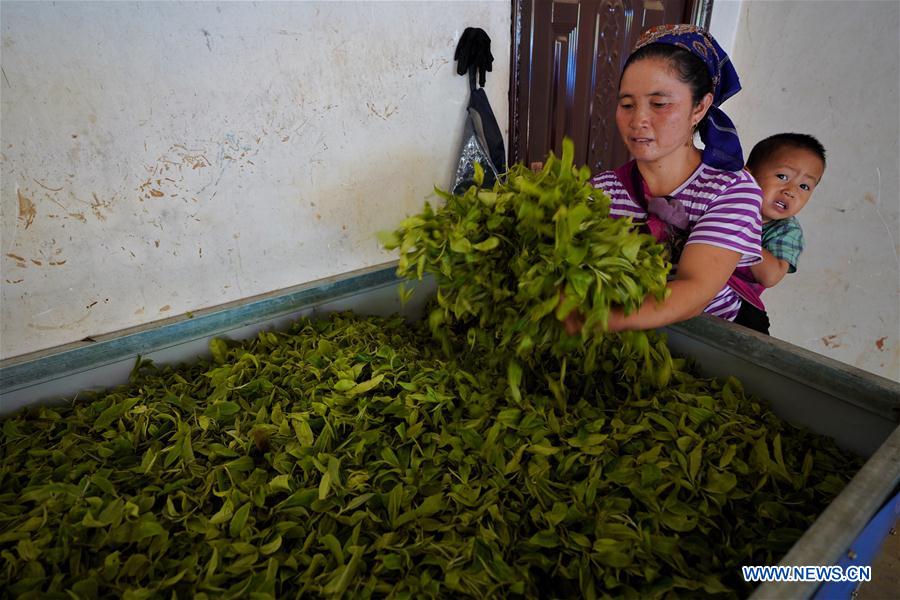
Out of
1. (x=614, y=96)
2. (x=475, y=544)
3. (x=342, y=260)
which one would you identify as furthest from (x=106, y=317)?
(x=614, y=96)

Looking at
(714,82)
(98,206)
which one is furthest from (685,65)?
(98,206)

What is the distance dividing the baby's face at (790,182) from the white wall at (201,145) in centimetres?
133

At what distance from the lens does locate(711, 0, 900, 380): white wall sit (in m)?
2.56

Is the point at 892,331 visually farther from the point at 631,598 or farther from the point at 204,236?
the point at 204,236

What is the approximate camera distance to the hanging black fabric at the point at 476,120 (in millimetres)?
2129

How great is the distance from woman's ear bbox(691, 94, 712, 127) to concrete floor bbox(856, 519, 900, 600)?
1776mm

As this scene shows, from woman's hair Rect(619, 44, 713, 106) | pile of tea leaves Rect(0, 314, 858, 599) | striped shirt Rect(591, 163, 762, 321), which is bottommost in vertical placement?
pile of tea leaves Rect(0, 314, 858, 599)

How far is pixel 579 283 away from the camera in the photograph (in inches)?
38.7

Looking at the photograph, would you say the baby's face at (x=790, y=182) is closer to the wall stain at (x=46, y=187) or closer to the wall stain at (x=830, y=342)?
the wall stain at (x=830, y=342)

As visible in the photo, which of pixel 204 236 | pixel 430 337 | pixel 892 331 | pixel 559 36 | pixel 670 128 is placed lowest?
pixel 892 331

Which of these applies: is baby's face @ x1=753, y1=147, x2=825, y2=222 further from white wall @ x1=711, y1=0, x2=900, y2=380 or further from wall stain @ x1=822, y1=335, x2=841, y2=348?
wall stain @ x1=822, y1=335, x2=841, y2=348

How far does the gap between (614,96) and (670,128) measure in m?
1.62

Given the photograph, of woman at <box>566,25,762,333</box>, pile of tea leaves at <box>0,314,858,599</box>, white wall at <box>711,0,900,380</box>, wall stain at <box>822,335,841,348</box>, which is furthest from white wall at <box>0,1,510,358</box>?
wall stain at <box>822,335,841,348</box>

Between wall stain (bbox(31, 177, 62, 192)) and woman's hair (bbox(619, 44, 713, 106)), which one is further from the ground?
woman's hair (bbox(619, 44, 713, 106))
